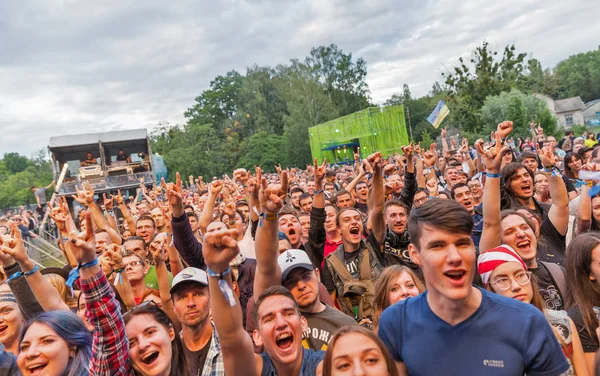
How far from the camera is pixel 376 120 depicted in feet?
89.5

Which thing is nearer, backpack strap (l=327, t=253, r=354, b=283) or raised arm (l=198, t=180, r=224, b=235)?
backpack strap (l=327, t=253, r=354, b=283)

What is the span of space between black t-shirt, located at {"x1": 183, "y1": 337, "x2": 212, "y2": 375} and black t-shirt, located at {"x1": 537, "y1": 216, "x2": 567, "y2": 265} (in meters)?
2.80

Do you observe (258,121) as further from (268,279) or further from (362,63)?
(268,279)

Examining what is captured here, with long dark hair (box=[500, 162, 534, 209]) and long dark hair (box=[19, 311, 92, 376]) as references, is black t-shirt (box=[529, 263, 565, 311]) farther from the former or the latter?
long dark hair (box=[19, 311, 92, 376])

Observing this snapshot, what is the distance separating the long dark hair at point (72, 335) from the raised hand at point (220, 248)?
1.20 metres

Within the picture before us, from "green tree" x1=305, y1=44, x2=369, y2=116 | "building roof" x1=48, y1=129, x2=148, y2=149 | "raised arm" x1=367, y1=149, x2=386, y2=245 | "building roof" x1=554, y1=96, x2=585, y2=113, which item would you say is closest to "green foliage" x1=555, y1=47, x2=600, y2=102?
"building roof" x1=554, y1=96, x2=585, y2=113

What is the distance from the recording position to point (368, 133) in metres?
27.9

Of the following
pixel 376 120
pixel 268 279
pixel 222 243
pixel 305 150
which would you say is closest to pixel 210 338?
pixel 268 279

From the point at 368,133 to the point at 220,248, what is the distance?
2661cm

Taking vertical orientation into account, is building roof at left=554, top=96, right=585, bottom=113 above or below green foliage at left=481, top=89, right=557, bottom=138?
above

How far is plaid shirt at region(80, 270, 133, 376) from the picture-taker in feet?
7.38

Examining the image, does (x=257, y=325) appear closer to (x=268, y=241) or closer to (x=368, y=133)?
(x=268, y=241)

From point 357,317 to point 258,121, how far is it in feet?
185

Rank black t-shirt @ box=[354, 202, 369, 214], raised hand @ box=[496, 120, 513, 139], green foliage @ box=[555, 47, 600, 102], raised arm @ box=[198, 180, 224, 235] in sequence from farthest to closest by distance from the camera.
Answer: green foliage @ box=[555, 47, 600, 102] < black t-shirt @ box=[354, 202, 369, 214] < raised arm @ box=[198, 180, 224, 235] < raised hand @ box=[496, 120, 513, 139]
